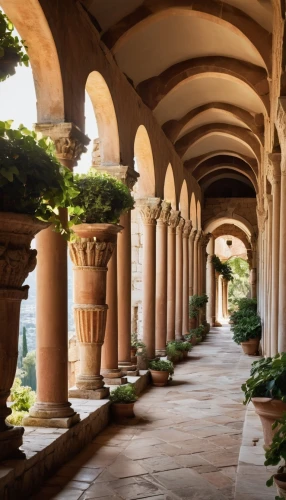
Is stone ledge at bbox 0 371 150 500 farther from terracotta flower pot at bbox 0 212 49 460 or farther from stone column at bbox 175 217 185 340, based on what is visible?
stone column at bbox 175 217 185 340

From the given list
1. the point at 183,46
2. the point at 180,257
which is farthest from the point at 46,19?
the point at 180,257

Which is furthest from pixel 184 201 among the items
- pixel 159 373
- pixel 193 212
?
pixel 159 373

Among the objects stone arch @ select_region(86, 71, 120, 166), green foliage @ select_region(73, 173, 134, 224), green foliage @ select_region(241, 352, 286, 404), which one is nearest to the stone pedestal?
green foliage @ select_region(73, 173, 134, 224)

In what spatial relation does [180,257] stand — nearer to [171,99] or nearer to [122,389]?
[171,99]

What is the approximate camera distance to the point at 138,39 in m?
10.4

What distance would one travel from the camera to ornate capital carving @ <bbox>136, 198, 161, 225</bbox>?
13.3m

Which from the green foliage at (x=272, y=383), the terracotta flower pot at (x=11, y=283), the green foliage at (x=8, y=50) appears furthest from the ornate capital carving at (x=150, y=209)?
the green foliage at (x=8, y=50)

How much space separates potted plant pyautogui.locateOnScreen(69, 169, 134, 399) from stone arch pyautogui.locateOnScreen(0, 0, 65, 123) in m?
1.01

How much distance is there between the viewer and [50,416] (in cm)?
676

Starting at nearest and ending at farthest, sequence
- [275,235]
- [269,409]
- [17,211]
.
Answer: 1. [17,211]
2. [269,409]
3. [275,235]

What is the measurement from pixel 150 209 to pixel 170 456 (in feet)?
23.4

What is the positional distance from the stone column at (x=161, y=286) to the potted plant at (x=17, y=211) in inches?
375

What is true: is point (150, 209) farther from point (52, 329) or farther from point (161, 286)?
point (52, 329)

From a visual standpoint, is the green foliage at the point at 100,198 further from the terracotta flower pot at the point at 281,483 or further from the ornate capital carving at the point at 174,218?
the ornate capital carving at the point at 174,218
